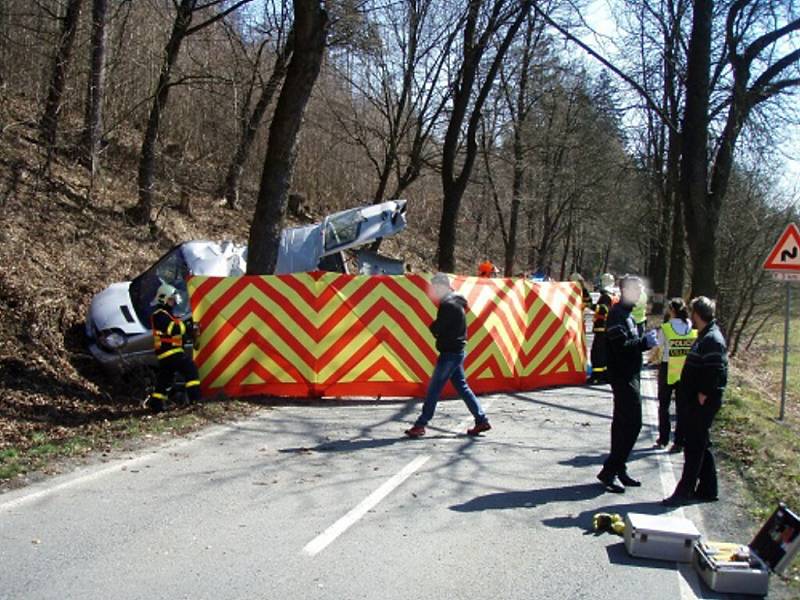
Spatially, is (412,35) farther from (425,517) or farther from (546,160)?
(425,517)

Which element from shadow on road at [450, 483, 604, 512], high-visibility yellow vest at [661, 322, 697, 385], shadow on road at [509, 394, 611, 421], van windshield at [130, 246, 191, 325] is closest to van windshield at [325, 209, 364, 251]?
van windshield at [130, 246, 191, 325]

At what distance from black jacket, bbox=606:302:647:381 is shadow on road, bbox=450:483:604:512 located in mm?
1046

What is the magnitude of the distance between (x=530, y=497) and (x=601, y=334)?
7.04 m

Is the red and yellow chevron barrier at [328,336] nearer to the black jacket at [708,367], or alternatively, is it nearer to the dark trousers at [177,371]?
the dark trousers at [177,371]

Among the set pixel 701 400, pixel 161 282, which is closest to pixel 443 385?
pixel 701 400

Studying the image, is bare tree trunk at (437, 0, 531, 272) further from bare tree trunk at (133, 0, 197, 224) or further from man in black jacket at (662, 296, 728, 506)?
man in black jacket at (662, 296, 728, 506)

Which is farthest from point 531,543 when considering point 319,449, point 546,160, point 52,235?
point 546,160

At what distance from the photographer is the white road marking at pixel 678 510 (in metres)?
5.07

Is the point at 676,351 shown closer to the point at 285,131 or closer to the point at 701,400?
the point at 701,400

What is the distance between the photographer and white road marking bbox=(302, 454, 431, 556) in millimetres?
5446

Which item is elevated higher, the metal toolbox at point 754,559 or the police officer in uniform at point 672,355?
the police officer in uniform at point 672,355

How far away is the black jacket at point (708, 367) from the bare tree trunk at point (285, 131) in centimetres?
703

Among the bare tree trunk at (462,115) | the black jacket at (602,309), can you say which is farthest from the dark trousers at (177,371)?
the bare tree trunk at (462,115)

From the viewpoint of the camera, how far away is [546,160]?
37.0 meters
